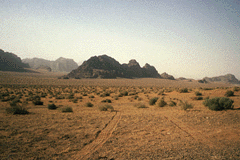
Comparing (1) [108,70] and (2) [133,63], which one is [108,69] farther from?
(2) [133,63]

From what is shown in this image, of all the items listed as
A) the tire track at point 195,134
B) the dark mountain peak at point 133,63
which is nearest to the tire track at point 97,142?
the tire track at point 195,134

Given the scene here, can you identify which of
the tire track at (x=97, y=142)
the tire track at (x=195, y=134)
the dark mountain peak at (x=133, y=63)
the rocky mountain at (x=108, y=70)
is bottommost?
the tire track at (x=97, y=142)

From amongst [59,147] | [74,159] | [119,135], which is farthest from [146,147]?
[59,147]

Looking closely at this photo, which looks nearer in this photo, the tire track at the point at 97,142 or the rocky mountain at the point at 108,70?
the tire track at the point at 97,142

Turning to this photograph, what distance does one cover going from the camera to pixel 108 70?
106 meters

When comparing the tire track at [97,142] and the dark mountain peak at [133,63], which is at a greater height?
the dark mountain peak at [133,63]

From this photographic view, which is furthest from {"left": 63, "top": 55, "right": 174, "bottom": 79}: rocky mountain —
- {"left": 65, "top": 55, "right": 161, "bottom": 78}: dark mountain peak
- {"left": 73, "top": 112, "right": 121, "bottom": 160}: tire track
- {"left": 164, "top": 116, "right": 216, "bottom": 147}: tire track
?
{"left": 164, "top": 116, "right": 216, "bottom": 147}: tire track

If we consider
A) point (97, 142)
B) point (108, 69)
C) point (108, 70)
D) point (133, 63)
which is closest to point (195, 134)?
point (97, 142)

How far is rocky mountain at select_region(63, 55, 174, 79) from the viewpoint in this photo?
95100mm

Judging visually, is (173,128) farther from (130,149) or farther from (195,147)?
(130,149)

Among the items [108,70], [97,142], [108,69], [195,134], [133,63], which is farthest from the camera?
[133,63]

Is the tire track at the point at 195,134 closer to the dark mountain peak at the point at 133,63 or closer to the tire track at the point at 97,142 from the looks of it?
the tire track at the point at 97,142

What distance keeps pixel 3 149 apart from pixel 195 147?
805 cm

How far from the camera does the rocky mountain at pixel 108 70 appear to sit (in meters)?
95.1
